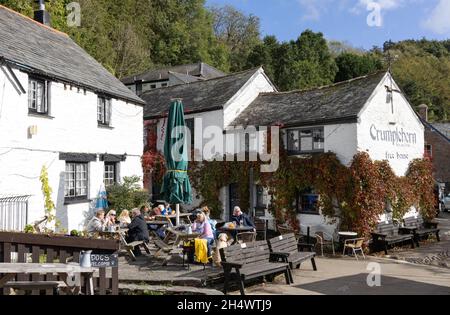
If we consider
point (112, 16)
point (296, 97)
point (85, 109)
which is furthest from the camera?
point (112, 16)

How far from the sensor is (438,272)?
498 inches

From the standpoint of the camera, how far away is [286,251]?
1157 centimetres

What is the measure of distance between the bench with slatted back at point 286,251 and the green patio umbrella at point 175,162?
3860mm

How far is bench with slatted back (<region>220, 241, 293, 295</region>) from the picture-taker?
925 centimetres

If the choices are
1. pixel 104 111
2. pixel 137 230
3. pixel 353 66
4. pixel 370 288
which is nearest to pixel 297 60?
pixel 353 66

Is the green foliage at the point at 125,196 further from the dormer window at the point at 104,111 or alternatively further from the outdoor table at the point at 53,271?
the outdoor table at the point at 53,271

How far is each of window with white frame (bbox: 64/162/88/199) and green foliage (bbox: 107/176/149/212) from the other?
113 centimetres

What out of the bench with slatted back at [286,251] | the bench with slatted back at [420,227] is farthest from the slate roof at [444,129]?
the bench with slatted back at [286,251]

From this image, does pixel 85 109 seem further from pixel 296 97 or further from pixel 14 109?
pixel 296 97

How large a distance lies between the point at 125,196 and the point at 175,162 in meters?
4.22
